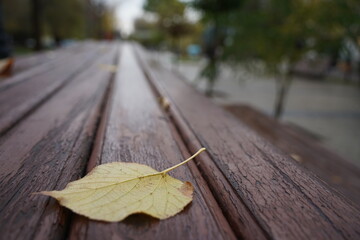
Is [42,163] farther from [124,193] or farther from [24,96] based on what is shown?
[24,96]

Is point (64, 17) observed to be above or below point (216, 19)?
above

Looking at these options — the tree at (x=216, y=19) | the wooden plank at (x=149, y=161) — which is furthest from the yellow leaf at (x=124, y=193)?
the tree at (x=216, y=19)

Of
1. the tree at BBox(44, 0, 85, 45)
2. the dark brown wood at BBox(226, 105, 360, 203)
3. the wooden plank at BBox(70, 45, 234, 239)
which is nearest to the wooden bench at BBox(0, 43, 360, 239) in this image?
the wooden plank at BBox(70, 45, 234, 239)

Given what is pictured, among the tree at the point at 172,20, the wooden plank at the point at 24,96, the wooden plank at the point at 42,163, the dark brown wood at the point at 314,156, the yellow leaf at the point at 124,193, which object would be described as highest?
the tree at the point at 172,20

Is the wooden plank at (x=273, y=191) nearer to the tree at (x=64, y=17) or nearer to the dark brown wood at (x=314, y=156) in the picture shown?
the dark brown wood at (x=314, y=156)

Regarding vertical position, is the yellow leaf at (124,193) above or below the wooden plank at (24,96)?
above

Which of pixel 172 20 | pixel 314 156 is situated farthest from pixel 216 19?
pixel 172 20

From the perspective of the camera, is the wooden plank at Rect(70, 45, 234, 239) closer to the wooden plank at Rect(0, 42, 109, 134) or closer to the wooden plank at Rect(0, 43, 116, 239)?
the wooden plank at Rect(0, 43, 116, 239)
